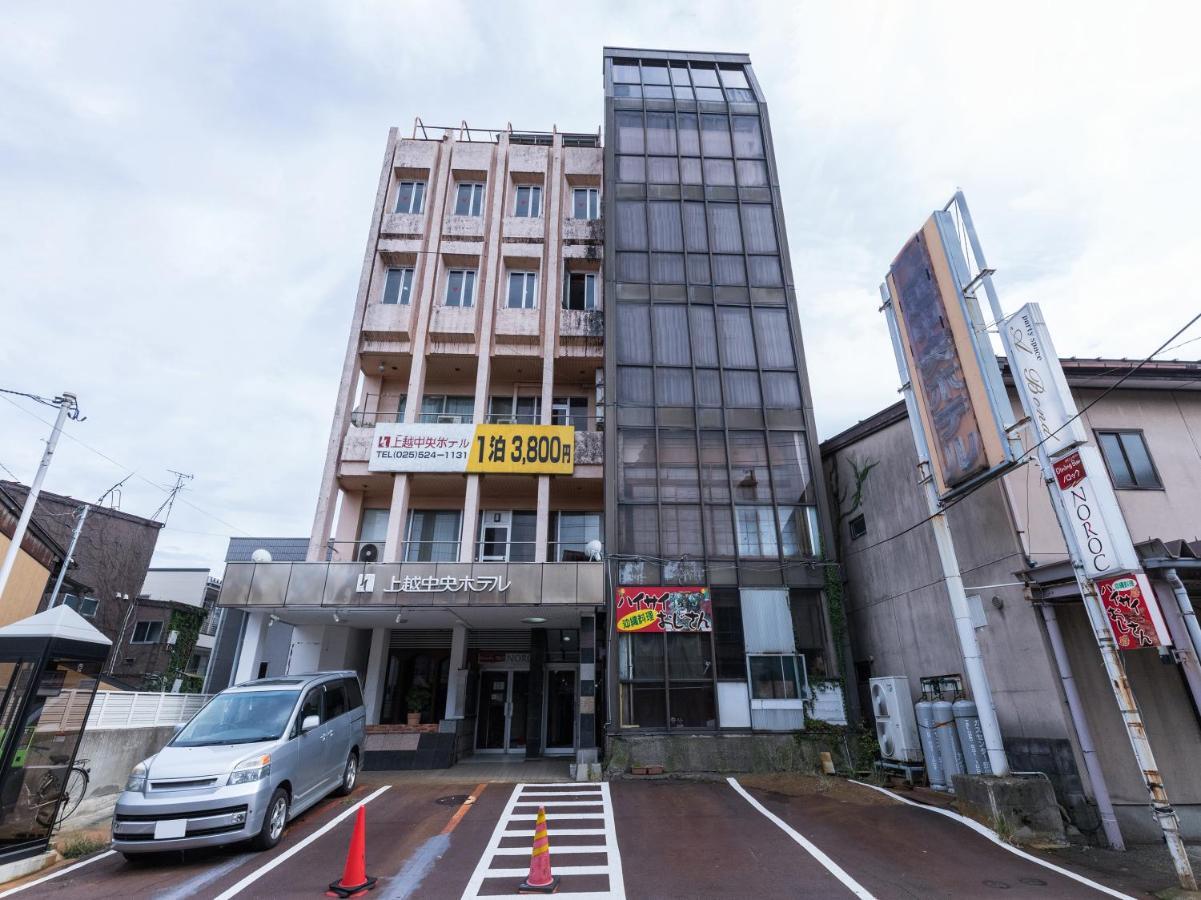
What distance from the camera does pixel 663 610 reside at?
13.7m

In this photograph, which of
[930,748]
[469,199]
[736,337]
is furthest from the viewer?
[469,199]

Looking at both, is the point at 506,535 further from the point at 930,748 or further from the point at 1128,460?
the point at 1128,460

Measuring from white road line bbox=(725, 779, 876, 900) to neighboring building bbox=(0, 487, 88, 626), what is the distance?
1629 cm

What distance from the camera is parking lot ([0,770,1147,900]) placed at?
616 cm

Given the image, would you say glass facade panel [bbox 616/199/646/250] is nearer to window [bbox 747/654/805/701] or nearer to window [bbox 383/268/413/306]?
window [bbox 383/268/413/306]

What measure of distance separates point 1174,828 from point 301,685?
1182 cm

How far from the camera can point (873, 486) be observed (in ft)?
46.8

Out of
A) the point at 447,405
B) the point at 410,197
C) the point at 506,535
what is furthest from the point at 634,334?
the point at 410,197

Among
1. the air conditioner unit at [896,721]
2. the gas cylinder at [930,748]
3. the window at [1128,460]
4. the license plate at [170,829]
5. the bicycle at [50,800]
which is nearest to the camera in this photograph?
the license plate at [170,829]

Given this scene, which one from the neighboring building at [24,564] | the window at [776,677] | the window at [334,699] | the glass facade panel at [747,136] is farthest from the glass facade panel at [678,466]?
the neighboring building at [24,564]

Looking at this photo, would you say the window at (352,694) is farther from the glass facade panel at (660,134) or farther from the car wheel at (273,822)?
the glass facade panel at (660,134)

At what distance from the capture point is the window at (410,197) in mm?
20281

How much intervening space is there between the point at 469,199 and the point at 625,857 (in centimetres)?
2041

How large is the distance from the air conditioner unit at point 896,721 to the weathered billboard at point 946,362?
171 inches
